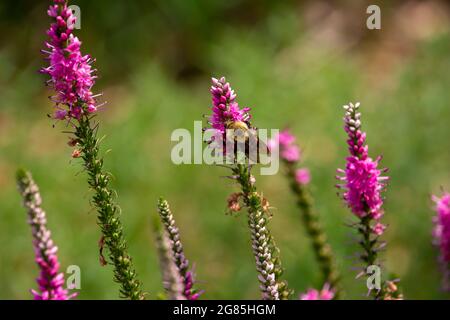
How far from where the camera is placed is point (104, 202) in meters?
2.96

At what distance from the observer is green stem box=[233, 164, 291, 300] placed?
286 centimetres

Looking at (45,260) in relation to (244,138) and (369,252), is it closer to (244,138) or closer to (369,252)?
(244,138)

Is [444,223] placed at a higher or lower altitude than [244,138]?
lower

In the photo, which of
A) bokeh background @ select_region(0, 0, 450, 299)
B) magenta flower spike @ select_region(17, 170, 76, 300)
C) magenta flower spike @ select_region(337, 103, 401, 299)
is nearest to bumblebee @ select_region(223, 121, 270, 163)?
magenta flower spike @ select_region(337, 103, 401, 299)

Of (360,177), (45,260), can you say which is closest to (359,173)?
(360,177)

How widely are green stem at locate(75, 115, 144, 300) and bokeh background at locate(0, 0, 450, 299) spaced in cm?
138

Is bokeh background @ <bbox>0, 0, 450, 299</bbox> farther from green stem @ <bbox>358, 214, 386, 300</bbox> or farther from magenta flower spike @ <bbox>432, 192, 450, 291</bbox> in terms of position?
green stem @ <bbox>358, 214, 386, 300</bbox>

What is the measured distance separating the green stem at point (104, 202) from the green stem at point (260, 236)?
0.50 metres

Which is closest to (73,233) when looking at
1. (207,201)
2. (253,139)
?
(207,201)

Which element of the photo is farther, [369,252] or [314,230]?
[314,230]

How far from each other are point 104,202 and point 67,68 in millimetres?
531

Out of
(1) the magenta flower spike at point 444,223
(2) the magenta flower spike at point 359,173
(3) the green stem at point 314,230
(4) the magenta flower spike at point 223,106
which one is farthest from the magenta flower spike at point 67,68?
(1) the magenta flower spike at point 444,223

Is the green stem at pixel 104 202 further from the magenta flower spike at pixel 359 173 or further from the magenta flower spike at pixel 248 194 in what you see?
the magenta flower spike at pixel 359 173
